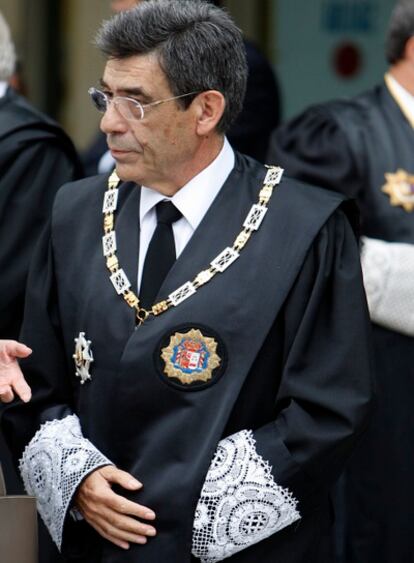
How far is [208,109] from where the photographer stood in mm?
3850

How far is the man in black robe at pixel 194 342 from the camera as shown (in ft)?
12.1

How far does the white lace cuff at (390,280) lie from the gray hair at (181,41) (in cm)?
124

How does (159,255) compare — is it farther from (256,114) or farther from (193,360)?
(256,114)

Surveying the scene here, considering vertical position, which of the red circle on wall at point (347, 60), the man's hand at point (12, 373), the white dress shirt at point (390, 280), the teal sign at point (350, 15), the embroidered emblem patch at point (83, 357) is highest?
the man's hand at point (12, 373)

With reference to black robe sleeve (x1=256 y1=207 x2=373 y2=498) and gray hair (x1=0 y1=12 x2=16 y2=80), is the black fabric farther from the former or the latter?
black robe sleeve (x1=256 y1=207 x2=373 y2=498)

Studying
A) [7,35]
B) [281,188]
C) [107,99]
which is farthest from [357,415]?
[7,35]

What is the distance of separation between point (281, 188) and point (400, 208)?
1.11 meters

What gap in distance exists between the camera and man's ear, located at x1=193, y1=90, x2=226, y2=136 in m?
3.82

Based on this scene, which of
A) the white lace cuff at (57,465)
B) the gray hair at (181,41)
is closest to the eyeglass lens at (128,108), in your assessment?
the gray hair at (181,41)

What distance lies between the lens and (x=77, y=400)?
13.0ft

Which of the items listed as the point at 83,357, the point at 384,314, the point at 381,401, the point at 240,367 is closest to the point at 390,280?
the point at 384,314

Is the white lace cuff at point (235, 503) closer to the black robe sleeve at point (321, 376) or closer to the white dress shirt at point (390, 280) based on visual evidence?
the black robe sleeve at point (321, 376)

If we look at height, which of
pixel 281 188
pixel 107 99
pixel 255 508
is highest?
pixel 107 99

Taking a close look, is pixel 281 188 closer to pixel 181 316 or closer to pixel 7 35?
pixel 181 316
